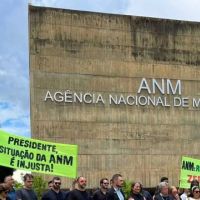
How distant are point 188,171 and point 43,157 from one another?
4259mm

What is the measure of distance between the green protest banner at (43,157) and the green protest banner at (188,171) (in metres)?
3.54

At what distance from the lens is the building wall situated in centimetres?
2616

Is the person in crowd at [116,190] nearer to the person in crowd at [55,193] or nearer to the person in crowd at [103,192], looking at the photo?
the person in crowd at [103,192]

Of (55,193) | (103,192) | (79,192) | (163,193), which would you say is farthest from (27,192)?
(163,193)

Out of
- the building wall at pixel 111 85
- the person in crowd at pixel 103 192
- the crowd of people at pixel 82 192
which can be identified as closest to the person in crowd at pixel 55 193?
the crowd of people at pixel 82 192

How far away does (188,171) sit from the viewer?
14375 millimetres

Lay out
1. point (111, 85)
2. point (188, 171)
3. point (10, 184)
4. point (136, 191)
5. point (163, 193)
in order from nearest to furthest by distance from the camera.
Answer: point (10, 184) → point (136, 191) → point (163, 193) → point (188, 171) → point (111, 85)

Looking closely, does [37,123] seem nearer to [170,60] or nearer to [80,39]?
[80,39]

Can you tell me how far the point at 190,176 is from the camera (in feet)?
47.1

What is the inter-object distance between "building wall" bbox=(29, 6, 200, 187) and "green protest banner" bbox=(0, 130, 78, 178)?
13927 millimetres

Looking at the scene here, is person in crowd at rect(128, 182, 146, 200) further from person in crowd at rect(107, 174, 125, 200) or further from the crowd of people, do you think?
person in crowd at rect(107, 174, 125, 200)

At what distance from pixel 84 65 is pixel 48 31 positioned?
2.19 m

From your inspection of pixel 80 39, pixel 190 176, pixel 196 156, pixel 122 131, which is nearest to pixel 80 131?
pixel 122 131

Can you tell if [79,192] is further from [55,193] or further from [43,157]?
[43,157]
